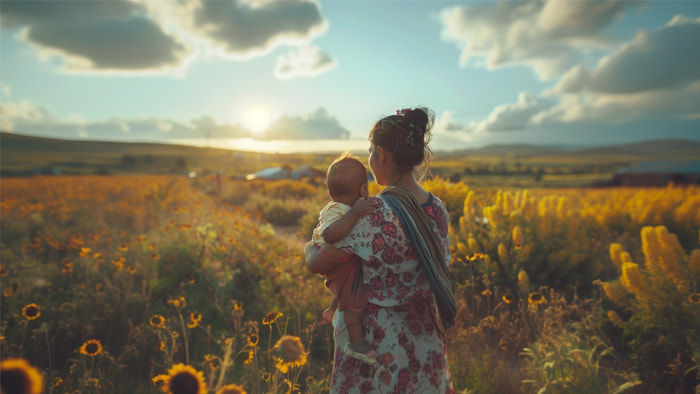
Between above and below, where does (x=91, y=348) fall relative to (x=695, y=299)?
below

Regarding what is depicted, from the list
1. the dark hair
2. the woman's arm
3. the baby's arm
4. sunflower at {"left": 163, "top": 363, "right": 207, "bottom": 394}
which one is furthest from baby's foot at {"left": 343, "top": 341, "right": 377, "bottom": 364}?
the dark hair

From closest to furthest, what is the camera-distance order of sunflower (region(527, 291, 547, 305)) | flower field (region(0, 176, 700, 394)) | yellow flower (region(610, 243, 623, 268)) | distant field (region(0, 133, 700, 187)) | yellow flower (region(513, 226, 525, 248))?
flower field (region(0, 176, 700, 394)) < sunflower (region(527, 291, 547, 305)) < yellow flower (region(610, 243, 623, 268)) < yellow flower (region(513, 226, 525, 248)) < distant field (region(0, 133, 700, 187))

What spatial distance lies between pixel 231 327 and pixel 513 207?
3.94 m

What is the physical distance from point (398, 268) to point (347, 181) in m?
0.49

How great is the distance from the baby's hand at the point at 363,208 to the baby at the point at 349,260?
2 centimetres

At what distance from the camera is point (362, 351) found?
5.70 ft

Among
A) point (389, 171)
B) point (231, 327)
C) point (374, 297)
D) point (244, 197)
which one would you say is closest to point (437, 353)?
point (374, 297)

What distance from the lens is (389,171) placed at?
6.19 ft

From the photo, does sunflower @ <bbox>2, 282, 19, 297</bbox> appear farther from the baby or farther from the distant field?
the distant field

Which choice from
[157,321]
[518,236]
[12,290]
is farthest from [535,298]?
[12,290]

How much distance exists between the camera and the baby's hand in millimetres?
1650

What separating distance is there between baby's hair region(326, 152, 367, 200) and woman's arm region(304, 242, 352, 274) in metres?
0.26

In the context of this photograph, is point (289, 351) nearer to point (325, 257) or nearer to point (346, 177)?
point (325, 257)

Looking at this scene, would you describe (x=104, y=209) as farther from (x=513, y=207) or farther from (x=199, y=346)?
(x=513, y=207)
